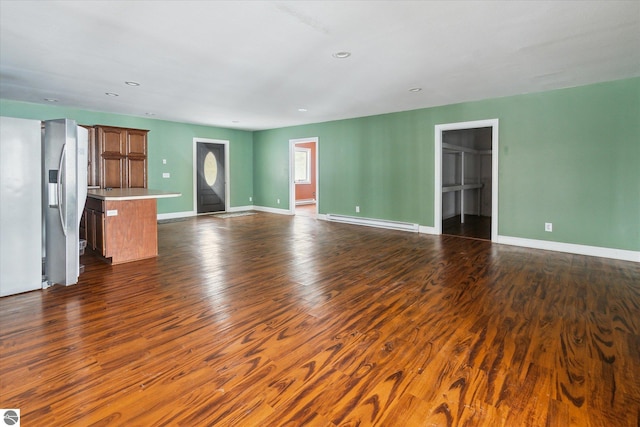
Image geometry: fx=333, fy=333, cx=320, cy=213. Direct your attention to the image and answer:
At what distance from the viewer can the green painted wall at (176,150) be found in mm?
7031

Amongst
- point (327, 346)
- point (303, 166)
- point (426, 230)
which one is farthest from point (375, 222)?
point (303, 166)

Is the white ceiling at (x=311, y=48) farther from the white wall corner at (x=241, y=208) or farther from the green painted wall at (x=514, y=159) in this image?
the white wall corner at (x=241, y=208)

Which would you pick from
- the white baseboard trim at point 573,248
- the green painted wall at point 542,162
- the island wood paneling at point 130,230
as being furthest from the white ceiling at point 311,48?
the white baseboard trim at point 573,248

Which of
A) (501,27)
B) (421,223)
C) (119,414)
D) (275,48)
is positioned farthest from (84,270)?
(421,223)

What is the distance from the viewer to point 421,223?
6438mm

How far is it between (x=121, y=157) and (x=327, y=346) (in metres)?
6.31

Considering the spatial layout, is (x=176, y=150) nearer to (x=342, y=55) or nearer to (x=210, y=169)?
(x=210, y=169)

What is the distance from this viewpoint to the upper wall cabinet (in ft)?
20.8

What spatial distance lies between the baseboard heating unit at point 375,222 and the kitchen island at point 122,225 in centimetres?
410

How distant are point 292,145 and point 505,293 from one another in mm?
6769

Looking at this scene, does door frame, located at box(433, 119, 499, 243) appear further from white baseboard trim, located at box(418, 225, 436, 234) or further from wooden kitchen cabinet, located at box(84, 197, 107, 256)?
wooden kitchen cabinet, located at box(84, 197, 107, 256)

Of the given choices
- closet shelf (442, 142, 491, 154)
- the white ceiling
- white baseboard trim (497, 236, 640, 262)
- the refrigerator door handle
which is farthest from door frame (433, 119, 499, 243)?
the refrigerator door handle

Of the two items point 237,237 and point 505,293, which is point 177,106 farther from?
point 505,293

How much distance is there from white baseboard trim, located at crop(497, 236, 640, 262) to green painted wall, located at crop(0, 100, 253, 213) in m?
6.96
